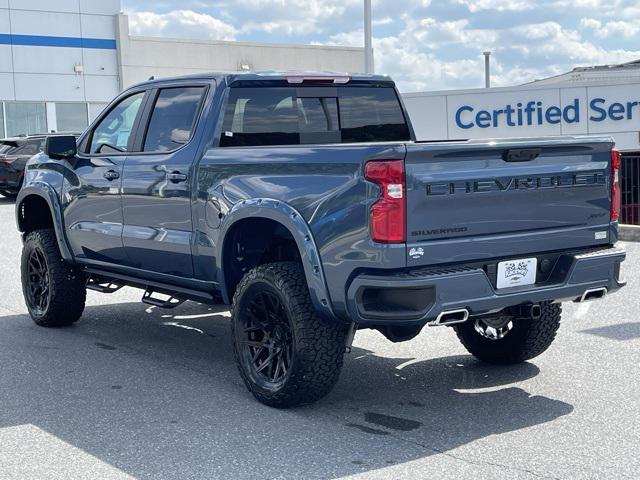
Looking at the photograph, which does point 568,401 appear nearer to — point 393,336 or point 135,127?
point 393,336

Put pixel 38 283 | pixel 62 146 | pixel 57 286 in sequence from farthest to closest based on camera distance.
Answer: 1. pixel 38 283
2. pixel 57 286
3. pixel 62 146

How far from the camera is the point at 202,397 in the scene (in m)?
6.22

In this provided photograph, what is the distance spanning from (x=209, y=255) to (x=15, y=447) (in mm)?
1750

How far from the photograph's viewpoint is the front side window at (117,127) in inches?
297

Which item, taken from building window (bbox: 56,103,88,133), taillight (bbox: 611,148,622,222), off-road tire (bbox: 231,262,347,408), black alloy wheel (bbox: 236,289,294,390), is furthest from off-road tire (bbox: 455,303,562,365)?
building window (bbox: 56,103,88,133)

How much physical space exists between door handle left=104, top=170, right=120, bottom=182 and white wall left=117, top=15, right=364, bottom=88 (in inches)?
1426

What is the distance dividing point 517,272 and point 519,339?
1275 mm

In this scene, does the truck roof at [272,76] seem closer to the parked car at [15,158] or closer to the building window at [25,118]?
the parked car at [15,158]

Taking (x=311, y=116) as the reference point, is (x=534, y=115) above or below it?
above

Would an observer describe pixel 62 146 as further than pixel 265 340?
Yes

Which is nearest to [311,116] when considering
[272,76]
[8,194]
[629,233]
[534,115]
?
[272,76]

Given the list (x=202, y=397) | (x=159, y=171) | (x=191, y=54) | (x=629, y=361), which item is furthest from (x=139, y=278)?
(x=191, y=54)

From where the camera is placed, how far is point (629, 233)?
14.9 metres

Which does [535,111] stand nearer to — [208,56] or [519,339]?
[519,339]
